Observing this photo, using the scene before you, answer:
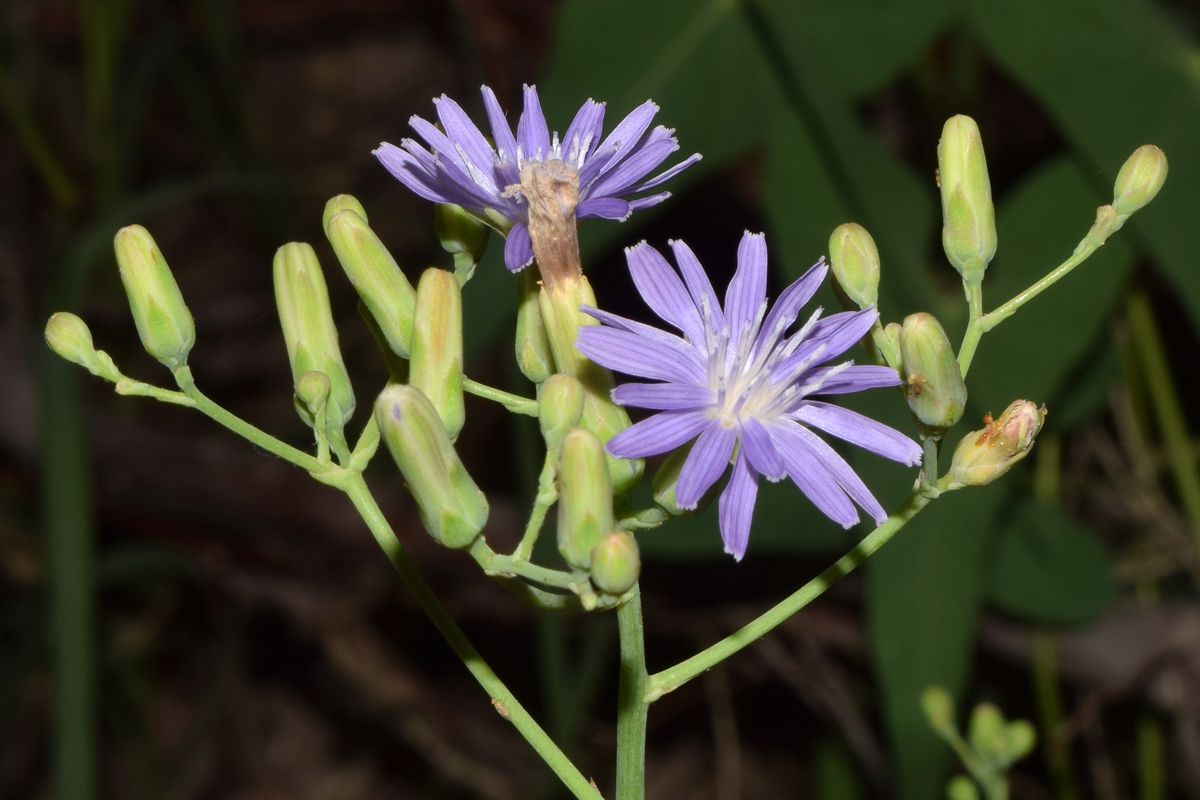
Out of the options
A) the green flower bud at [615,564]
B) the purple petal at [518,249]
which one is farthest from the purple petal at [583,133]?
the green flower bud at [615,564]

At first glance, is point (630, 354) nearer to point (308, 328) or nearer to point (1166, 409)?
point (308, 328)

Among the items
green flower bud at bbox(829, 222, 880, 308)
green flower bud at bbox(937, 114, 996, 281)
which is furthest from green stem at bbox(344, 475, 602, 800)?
green flower bud at bbox(937, 114, 996, 281)

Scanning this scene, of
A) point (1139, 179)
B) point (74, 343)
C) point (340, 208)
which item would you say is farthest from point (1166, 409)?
point (74, 343)

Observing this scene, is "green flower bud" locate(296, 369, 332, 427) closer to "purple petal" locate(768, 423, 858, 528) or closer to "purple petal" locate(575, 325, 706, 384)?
"purple petal" locate(575, 325, 706, 384)

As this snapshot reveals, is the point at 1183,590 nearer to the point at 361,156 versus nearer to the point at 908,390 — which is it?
the point at 908,390

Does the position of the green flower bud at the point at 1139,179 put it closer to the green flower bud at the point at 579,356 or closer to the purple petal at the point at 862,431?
the purple petal at the point at 862,431

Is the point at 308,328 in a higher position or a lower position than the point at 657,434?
higher

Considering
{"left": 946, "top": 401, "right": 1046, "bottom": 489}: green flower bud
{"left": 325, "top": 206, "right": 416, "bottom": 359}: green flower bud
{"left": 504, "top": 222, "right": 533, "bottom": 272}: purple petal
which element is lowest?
{"left": 946, "top": 401, "right": 1046, "bottom": 489}: green flower bud
